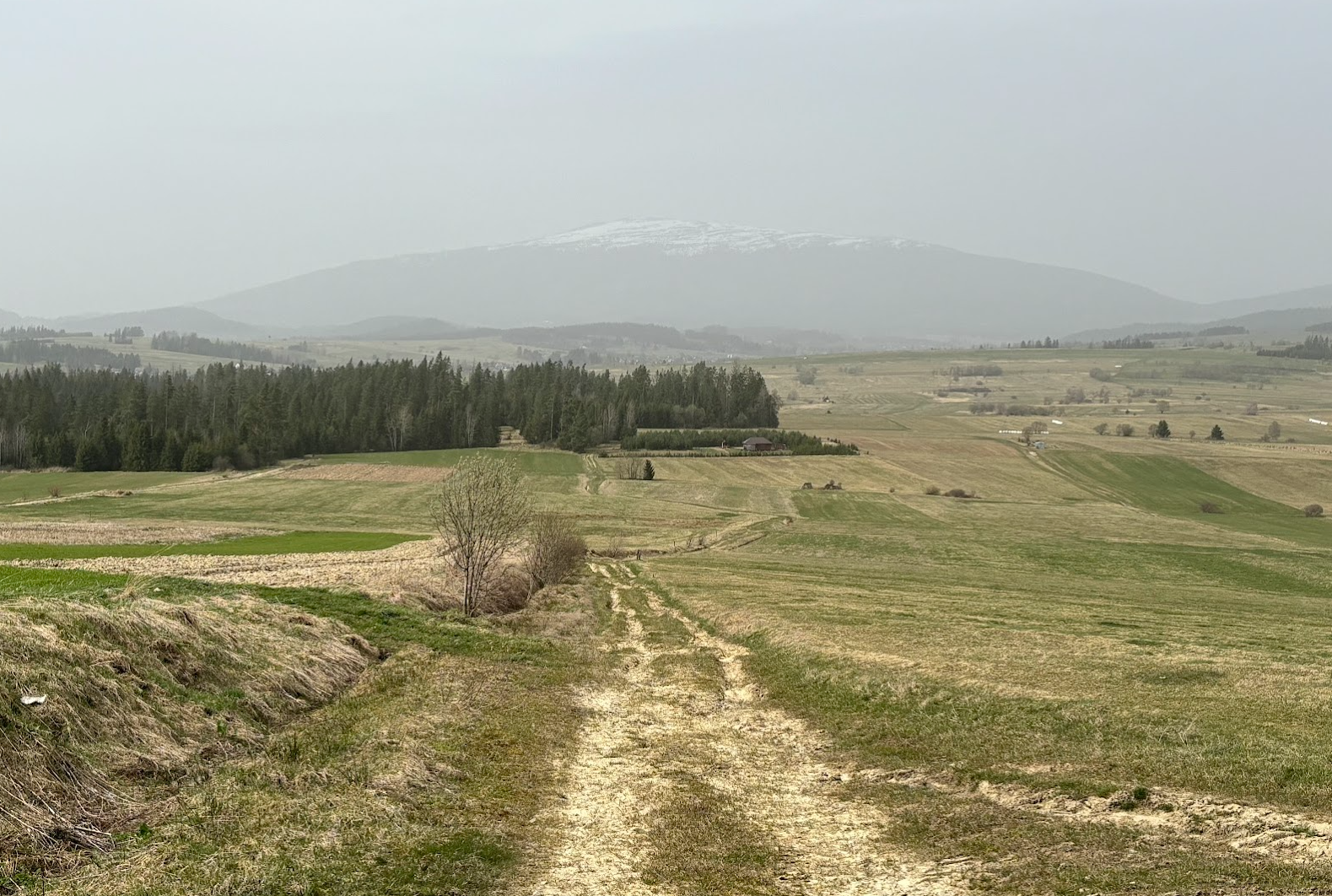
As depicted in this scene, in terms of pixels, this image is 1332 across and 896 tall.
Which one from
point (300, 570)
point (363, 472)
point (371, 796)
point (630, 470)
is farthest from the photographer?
point (630, 470)

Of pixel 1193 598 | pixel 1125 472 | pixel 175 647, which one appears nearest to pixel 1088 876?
pixel 175 647

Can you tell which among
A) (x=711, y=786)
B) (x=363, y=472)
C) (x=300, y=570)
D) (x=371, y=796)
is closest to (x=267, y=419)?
(x=363, y=472)

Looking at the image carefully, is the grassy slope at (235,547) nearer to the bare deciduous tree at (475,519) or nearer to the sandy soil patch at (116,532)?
the sandy soil patch at (116,532)

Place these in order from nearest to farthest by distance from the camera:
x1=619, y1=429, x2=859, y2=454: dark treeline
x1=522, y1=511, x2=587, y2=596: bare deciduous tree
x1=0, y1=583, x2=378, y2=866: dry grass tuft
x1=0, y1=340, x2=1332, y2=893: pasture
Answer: x1=0, y1=340, x2=1332, y2=893: pasture → x1=0, y1=583, x2=378, y2=866: dry grass tuft → x1=522, y1=511, x2=587, y2=596: bare deciduous tree → x1=619, y1=429, x2=859, y2=454: dark treeline

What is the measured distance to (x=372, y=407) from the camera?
18225 centimetres

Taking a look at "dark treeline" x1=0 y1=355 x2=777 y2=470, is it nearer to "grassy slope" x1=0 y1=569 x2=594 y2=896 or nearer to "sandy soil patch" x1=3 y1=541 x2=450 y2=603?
"sandy soil patch" x1=3 y1=541 x2=450 y2=603

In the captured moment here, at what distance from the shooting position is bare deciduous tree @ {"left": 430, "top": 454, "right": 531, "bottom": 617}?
43.1 m

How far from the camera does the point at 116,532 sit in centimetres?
7081

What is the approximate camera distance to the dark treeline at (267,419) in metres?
150

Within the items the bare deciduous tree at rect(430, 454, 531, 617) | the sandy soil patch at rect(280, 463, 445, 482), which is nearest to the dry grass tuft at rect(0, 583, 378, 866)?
the bare deciduous tree at rect(430, 454, 531, 617)

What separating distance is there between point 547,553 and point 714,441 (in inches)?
4577

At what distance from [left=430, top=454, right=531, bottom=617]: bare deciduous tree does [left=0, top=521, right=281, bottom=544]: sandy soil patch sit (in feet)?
103

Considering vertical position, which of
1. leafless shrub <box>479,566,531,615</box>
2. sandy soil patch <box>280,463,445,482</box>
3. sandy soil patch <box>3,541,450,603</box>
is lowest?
sandy soil patch <box>280,463,445,482</box>

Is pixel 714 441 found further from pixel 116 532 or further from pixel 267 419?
pixel 116 532
